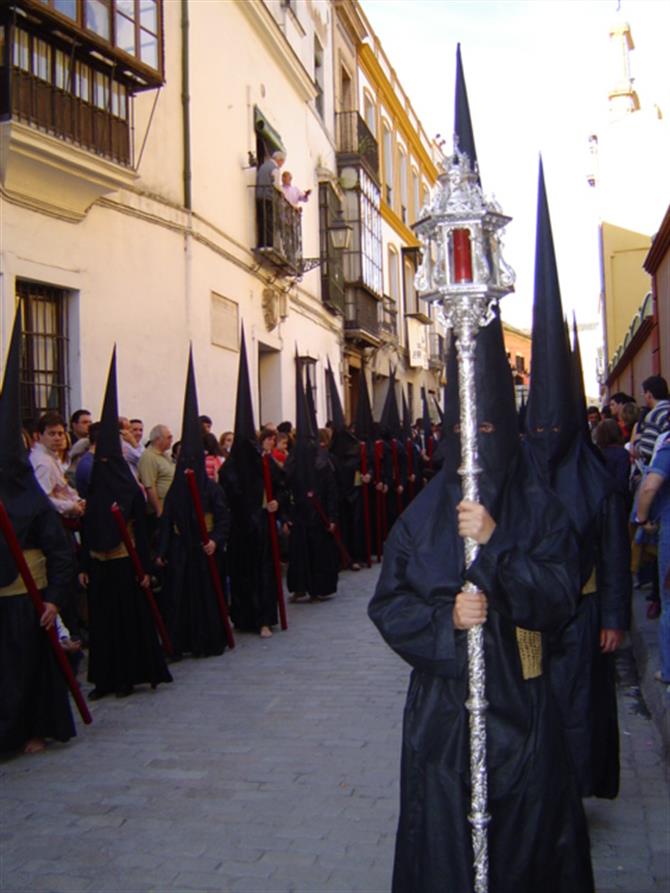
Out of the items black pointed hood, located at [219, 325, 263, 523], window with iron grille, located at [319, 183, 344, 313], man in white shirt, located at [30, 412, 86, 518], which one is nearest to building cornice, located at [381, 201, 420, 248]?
window with iron grille, located at [319, 183, 344, 313]

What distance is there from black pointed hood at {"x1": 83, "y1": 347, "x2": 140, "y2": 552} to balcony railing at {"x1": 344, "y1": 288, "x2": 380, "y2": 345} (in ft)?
55.5

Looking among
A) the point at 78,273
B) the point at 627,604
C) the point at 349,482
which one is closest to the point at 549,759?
the point at 627,604

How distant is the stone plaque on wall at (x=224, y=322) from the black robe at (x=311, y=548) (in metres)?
4.11

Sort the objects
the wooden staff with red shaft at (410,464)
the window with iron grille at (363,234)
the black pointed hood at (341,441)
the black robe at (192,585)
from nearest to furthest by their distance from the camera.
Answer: the black robe at (192,585)
the black pointed hood at (341,441)
the wooden staff with red shaft at (410,464)
the window with iron grille at (363,234)

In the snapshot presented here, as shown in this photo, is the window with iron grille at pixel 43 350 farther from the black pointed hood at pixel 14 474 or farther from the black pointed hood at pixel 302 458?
the black pointed hood at pixel 14 474

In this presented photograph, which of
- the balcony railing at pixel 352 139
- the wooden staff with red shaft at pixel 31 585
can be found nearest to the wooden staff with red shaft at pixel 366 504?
the wooden staff with red shaft at pixel 31 585

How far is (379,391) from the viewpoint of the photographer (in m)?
28.1

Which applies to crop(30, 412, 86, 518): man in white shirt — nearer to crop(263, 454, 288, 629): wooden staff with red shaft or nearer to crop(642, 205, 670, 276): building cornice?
crop(263, 454, 288, 629): wooden staff with red shaft

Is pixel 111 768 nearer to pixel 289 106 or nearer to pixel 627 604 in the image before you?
pixel 627 604

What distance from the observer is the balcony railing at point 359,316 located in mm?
23688

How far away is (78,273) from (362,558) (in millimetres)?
6013

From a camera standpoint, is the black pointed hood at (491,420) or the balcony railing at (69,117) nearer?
the black pointed hood at (491,420)

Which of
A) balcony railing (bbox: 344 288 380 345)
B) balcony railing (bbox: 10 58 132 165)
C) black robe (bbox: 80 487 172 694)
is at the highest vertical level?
balcony railing (bbox: 344 288 380 345)

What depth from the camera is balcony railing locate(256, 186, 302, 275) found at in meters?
16.5
